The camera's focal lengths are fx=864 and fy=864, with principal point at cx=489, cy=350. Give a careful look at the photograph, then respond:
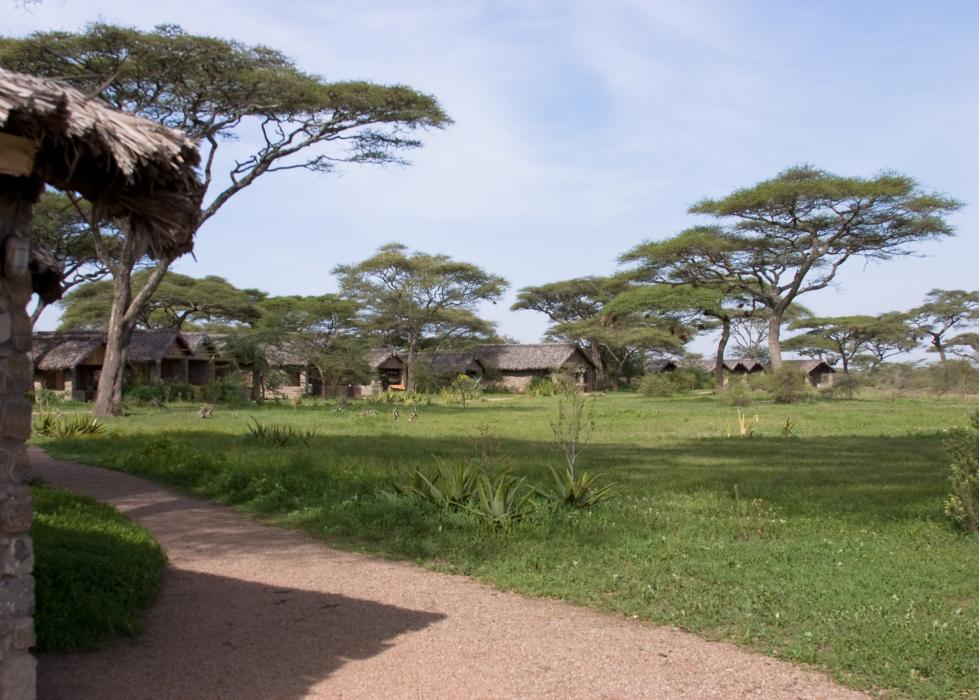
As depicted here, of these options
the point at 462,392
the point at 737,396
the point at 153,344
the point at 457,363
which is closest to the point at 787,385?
the point at 737,396

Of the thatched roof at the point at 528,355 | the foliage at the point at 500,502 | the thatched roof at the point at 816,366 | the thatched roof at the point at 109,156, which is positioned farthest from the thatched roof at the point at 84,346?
the thatched roof at the point at 816,366

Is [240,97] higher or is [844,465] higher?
[240,97]

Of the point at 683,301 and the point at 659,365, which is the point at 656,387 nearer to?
the point at 683,301

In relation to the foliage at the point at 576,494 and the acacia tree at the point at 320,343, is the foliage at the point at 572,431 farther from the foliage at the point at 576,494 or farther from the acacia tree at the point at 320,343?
the acacia tree at the point at 320,343

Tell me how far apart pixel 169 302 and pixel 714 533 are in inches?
1577

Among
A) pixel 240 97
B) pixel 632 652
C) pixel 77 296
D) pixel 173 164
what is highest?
pixel 240 97

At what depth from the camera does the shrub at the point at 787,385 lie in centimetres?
3341

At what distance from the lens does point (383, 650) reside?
492cm

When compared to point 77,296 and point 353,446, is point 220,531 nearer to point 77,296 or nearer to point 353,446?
point 353,446

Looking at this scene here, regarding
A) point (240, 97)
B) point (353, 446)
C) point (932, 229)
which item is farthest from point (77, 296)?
point (932, 229)

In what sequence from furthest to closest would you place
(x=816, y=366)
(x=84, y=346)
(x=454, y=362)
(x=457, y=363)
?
(x=816, y=366)
(x=454, y=362)
(x=457, y=363)
(x=84, y=346)

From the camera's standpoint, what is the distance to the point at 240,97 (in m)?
23.0

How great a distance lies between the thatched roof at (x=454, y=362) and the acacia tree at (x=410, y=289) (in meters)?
2.43

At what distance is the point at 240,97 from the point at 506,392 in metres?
34.0
